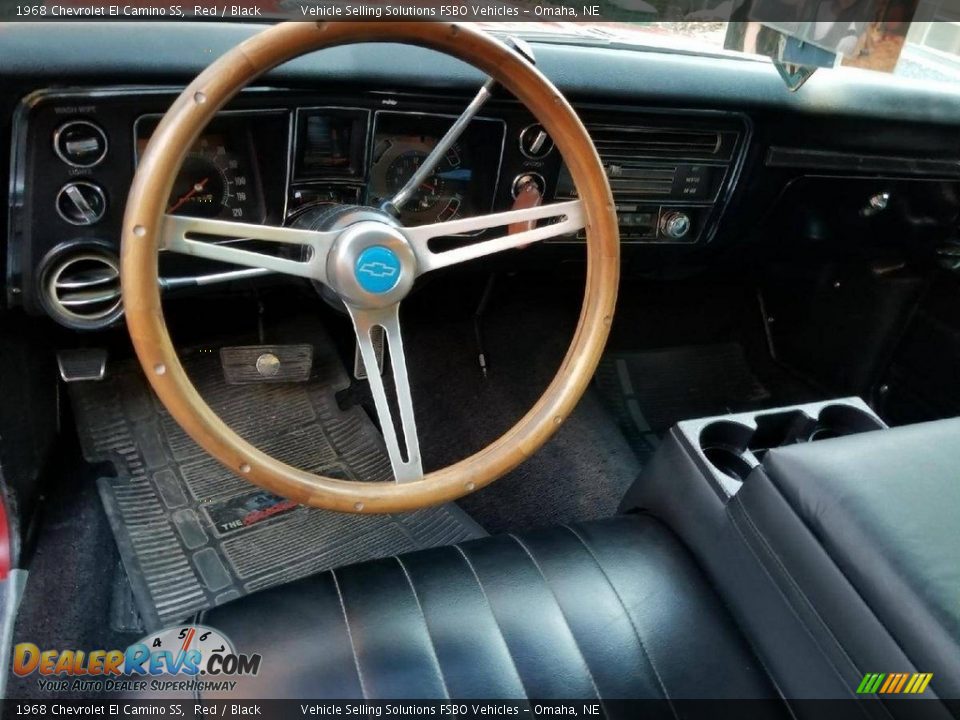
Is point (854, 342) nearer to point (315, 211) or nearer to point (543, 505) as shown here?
point (543, 505)

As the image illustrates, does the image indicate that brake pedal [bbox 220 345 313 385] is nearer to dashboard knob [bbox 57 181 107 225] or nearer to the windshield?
dashboard knob [bbox 57 181 107 225]

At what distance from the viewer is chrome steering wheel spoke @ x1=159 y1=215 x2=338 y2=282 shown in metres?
0.92

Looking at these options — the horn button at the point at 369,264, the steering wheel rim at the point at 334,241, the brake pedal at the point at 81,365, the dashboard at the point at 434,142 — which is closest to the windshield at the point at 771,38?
the dashboard at the point at 434,142

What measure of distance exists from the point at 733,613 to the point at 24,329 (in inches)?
53.2

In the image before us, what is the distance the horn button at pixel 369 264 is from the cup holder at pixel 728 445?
1.88 ft

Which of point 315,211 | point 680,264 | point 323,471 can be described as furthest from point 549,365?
point 315,211

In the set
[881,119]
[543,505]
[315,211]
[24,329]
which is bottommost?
[543,505]

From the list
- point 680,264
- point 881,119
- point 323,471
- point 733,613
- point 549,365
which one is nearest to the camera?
point 733,613

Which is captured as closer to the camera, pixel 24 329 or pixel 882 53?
pixel 882 53

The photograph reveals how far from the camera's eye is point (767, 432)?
1.38m

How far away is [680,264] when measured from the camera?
1997 millimetres

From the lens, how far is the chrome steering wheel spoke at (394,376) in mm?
1029

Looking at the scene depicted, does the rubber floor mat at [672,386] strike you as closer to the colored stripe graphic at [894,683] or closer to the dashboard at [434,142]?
the dashboard at [434,142]

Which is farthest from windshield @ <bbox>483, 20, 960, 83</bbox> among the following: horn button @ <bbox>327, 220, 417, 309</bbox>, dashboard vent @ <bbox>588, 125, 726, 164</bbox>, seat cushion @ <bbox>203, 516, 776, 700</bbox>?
seat cushion @ <bbox>203, 516, 776, 700</bbox>
